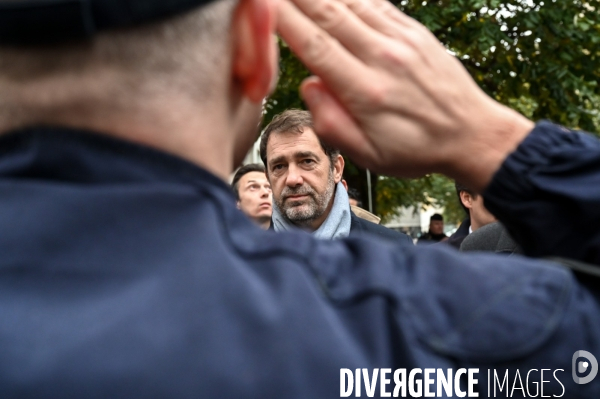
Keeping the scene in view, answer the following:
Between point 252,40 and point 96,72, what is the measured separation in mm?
231

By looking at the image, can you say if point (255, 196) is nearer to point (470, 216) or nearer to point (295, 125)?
point (295, 125)

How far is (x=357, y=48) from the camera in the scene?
1.23 meters

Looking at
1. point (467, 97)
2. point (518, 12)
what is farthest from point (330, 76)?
point (518, 12)

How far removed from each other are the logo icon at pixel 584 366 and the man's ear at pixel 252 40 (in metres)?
0.55

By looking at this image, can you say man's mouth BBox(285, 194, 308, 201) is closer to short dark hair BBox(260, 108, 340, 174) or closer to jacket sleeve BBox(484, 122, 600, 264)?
short dark hair BBox(260, 108, 340, 174)

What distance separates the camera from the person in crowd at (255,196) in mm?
6527

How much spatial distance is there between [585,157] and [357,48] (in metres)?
0.37

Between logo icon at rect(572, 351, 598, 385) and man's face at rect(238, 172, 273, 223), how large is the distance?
216 inches

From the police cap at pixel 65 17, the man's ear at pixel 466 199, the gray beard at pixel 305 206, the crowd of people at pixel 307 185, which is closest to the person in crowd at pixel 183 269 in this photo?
the police cap at pixel 65 17

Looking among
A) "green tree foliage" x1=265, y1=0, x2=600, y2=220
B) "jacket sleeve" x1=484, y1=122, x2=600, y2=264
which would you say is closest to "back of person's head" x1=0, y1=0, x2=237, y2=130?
"jacket sleeve" x1=484, y1=122, x2=600, y2=264

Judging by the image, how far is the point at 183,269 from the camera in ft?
3.16

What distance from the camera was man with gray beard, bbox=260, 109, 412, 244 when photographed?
16.5ft

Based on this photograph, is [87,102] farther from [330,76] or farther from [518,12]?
[518,12]

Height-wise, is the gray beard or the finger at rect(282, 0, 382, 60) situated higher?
the finger at rect(282, 0, 382, 60)
